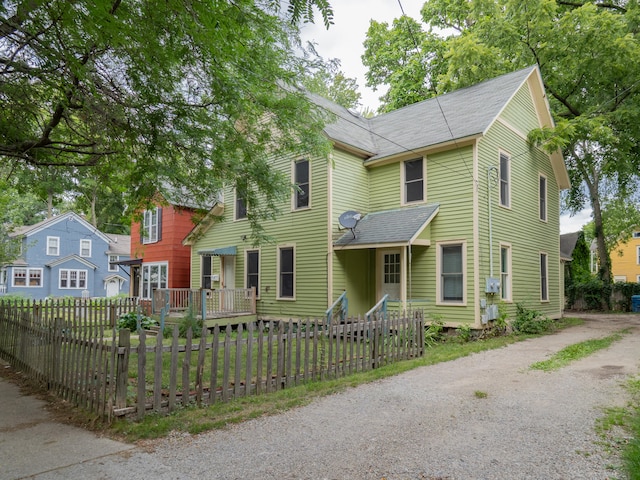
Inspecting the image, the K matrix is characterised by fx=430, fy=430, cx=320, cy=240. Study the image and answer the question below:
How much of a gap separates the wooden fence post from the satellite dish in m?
9.19

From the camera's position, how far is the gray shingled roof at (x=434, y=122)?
13377mm

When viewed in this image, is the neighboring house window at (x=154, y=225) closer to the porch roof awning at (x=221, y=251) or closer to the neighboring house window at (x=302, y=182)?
the porch roof awning at (x=221, y=251)

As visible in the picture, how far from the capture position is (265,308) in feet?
52.1

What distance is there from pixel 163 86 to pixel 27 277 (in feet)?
113

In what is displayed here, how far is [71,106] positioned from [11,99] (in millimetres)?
844

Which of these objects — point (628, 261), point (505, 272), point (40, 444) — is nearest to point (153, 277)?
point (505, 272)

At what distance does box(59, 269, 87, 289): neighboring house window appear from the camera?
3559cm

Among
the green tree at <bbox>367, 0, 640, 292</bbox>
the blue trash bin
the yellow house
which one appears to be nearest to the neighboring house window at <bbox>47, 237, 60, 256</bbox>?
the green tree at <bbox>367, 0, 640, 292</bbox>

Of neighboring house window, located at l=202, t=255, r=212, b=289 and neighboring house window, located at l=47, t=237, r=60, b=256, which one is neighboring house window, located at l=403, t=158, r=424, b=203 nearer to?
neighboring house window, located at l=202, t=255, r=212, b=289

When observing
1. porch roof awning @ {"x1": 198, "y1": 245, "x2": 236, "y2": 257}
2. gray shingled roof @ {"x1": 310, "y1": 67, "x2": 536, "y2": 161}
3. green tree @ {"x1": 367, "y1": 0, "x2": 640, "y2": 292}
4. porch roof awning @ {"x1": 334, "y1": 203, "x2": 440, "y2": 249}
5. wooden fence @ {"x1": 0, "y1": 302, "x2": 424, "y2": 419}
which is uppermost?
green tree @ {"x1": 367, "y1": 0, "x2": 640, "y2": 292}

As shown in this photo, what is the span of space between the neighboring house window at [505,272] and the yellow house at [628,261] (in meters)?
35.0

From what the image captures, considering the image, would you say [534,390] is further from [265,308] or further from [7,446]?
[265,308]

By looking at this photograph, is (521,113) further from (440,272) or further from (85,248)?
(85,248)

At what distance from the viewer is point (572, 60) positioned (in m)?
18.0
